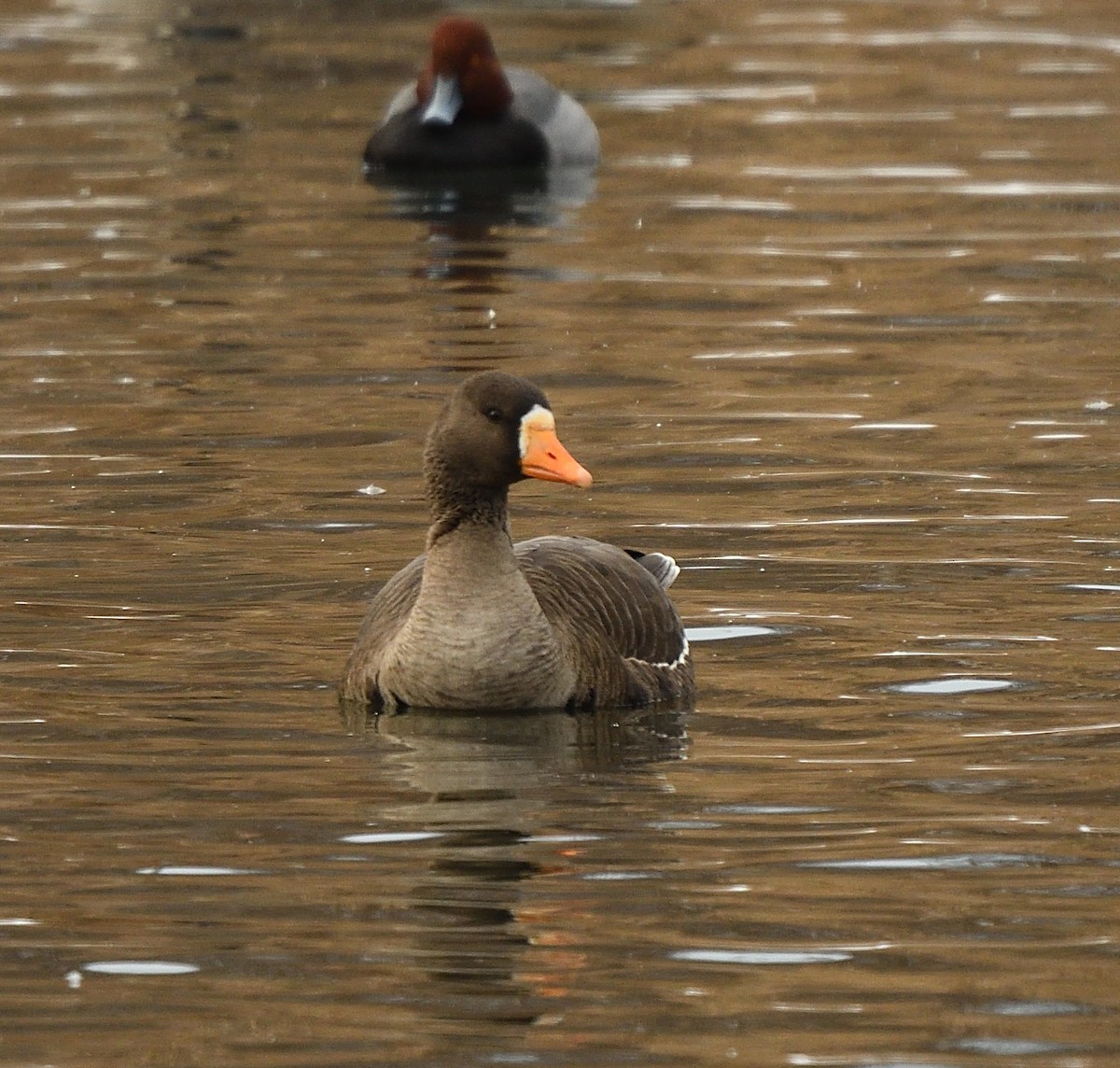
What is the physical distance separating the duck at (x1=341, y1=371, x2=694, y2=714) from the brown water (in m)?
0.15

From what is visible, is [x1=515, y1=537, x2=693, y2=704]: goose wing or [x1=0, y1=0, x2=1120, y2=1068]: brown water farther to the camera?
[x1=515, y1=537, x2=693, y2=704]: goose wing

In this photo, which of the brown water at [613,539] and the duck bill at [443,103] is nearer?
the brown water at [613,539]

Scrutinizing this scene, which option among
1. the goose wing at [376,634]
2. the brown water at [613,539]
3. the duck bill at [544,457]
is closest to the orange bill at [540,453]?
the duck bill at [544,457]

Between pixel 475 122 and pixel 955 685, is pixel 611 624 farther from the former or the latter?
pixel 475 122

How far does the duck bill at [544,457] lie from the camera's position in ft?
30.3

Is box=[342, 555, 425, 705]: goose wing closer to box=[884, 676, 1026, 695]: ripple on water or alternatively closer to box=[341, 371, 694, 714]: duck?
box=[341, 371, 694, 714]: duck

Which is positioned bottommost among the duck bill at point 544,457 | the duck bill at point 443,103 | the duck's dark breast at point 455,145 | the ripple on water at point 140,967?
the duck's dark breast at point 455,145

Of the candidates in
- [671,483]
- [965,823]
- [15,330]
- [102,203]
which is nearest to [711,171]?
[102,203]

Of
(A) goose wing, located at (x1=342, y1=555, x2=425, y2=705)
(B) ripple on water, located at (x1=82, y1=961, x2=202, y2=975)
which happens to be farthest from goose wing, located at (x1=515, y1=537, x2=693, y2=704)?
(B) ripple on water, located at (x1=82, y1=961, x2=202, y2=975)

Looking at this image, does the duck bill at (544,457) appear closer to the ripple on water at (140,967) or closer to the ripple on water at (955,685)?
the ripple on water at (955,685)

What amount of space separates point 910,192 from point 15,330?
7.62m

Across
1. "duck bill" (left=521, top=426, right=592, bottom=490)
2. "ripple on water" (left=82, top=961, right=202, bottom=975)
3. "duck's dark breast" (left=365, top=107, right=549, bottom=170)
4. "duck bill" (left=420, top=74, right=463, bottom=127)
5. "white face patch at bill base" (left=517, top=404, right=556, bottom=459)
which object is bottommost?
"duck's dark breast" (left=365, top=107, right=549, bottom=170)

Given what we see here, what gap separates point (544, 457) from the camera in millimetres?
9266

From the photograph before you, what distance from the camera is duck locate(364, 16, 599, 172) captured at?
74.6 feet
